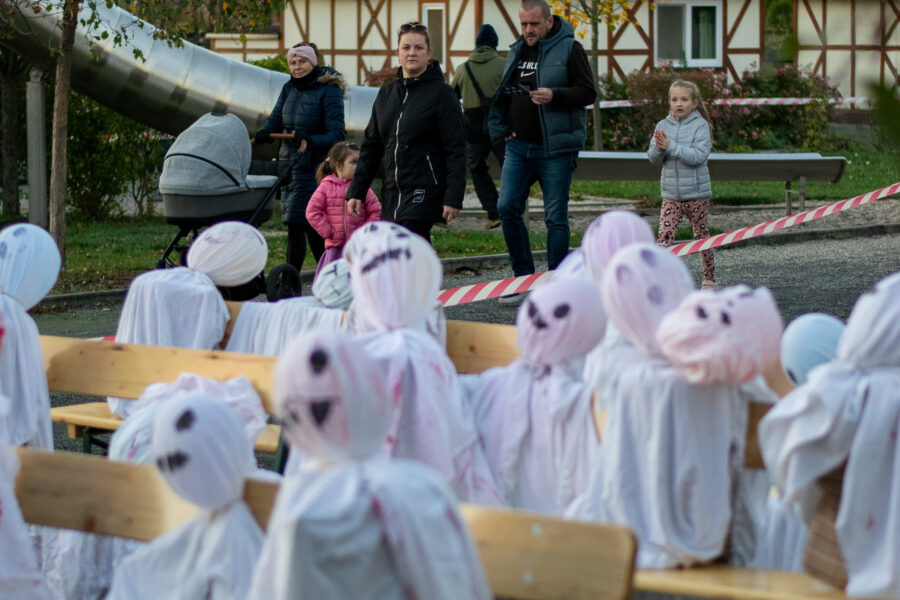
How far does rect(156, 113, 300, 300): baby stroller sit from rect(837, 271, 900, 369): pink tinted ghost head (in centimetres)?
690

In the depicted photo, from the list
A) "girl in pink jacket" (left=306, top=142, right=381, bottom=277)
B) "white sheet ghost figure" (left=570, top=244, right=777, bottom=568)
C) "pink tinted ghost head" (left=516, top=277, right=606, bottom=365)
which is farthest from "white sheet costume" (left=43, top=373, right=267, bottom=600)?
"girl in pink jacket" (left=306, top=142, right=381, bottom=277)

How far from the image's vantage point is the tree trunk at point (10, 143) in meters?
17.5

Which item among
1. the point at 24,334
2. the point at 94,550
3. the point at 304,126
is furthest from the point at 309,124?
the point at 94,550

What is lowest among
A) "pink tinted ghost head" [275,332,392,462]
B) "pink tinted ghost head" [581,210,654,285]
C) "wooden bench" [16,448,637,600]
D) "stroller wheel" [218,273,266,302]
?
"wooden bench" [16,448,637,600]

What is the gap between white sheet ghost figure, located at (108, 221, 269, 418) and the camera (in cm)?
497

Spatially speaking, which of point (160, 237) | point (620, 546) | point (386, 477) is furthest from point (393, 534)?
point (160, 237)

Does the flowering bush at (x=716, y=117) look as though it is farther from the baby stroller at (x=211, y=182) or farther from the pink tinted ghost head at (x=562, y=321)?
the pink tinted ghost head at (x=562, y=321)

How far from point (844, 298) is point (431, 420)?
697 centimetres

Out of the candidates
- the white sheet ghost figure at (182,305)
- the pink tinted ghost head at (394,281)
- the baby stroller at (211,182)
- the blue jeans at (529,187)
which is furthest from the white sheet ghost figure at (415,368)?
the baby stroller at (211,182)

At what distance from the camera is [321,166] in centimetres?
905

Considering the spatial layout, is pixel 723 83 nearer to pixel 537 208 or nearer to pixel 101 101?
pixel 537 208

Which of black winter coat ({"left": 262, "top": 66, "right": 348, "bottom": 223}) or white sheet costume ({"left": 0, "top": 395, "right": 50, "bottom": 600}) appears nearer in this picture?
white sheet costume ({"left": 0, "top": 395, "right": 50, "bottom": 600})

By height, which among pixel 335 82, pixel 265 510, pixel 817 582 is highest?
pixel 335 82

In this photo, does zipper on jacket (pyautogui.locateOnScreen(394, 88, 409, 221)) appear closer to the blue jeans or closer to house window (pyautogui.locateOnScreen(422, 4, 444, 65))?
the blue jeans
